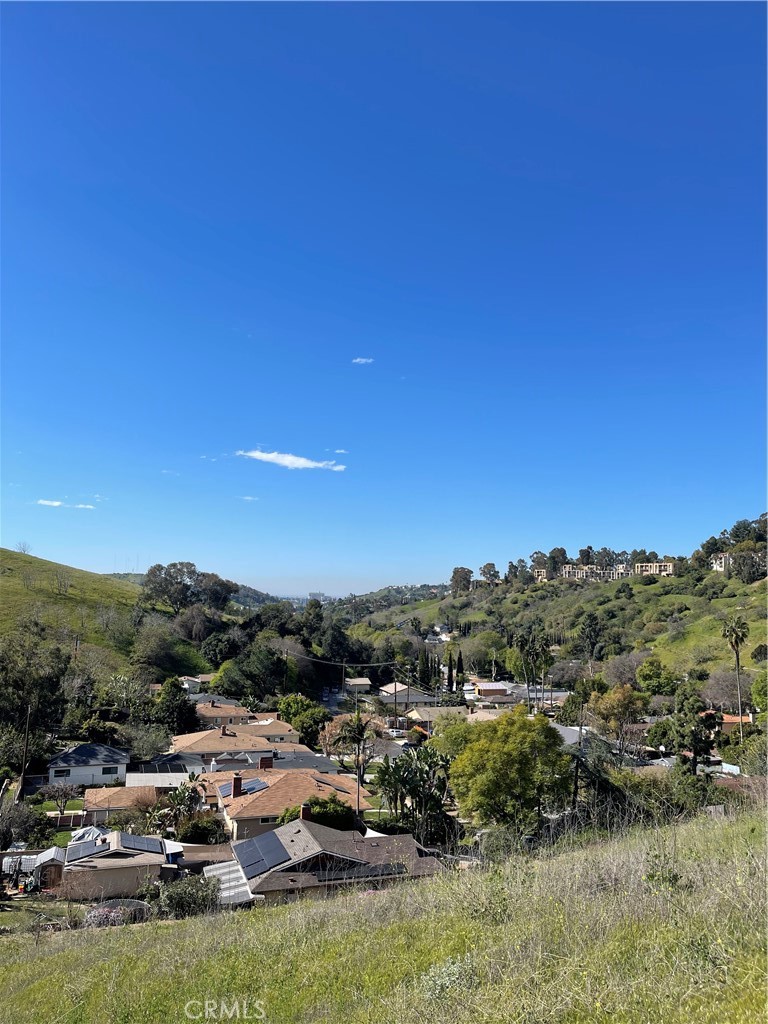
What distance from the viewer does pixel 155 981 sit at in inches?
344

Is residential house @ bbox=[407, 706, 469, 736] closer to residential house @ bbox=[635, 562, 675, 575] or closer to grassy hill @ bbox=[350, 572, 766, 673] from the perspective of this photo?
grassy hill @ bbox=[350, 572, 766, 673]

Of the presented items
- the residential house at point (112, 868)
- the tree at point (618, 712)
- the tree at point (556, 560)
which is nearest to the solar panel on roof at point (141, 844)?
the residential house at point (112, 868)

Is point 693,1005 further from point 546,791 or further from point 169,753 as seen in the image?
point 169,753

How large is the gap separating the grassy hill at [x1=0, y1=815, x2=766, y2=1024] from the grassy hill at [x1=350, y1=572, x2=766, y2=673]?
2616 inches

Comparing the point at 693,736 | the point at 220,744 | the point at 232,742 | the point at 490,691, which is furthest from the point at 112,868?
the point at 490,691

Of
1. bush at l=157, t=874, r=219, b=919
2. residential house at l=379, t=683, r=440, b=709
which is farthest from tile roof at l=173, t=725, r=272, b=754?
residential house at l=379, t=683, r=440, b=709

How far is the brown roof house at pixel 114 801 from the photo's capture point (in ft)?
102

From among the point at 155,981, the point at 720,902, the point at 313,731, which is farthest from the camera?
the point at 313,731

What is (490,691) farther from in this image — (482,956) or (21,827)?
(482,956)

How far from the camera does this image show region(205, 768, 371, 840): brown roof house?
27672mm

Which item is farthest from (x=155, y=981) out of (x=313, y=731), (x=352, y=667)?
(x=352, y=667)

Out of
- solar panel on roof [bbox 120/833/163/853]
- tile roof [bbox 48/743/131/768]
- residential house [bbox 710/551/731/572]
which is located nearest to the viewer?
solar panel on roof [bbox 120/833/163/853]

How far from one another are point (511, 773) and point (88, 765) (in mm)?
28493

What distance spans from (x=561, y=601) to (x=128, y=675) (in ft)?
316
